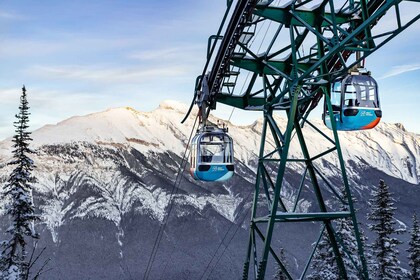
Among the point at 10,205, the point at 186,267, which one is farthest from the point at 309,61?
the point at 186,267

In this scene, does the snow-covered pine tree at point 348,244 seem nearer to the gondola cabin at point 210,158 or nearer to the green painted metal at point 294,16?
the gondola cabin at point 210,158

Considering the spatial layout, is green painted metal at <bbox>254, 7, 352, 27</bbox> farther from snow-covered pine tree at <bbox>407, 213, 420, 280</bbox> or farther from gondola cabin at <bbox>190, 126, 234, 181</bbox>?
snow-covered pine tree at <bbox>407, 213, 420, 280</bbox>

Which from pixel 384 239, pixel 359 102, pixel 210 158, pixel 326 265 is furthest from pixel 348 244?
pixel 359 102

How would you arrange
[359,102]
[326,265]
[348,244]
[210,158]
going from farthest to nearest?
[326,265], [348,244], [210,158], [359,102]

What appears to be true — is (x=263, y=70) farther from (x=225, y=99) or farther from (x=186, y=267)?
(x=186, y=267)

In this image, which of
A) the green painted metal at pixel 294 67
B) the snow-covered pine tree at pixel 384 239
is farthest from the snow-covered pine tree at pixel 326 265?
the green painted metal at pixel 294 67

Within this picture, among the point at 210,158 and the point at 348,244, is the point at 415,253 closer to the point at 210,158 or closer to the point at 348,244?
the point at 348,244
